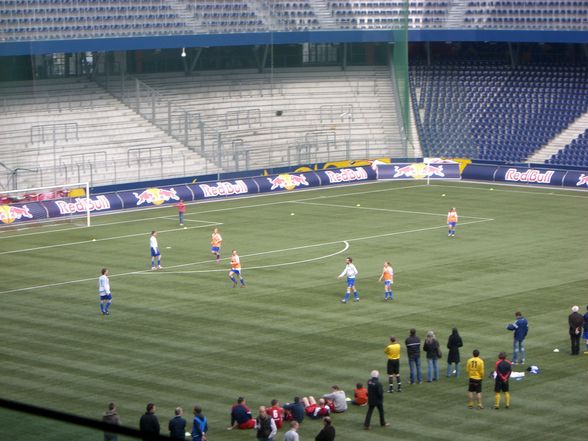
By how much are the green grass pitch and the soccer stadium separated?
0.12 m

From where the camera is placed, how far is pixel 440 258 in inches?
1767

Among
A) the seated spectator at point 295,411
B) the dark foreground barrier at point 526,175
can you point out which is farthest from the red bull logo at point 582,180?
the seated spectator at point 295,411

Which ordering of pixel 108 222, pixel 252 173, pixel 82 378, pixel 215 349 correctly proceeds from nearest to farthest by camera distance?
pixel 82 378
pixel 215 349
pixel 108 222
pixel 252 173

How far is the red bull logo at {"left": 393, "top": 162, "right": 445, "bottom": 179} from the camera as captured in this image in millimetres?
71375

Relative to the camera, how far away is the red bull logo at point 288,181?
66750 mm

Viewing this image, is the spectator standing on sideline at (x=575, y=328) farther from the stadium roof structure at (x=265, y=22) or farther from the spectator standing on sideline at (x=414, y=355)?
the stadium roof structure at (x=265, y=22)

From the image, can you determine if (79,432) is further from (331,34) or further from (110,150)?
(331,34)

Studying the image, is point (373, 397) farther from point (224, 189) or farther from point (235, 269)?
point (224, 189)

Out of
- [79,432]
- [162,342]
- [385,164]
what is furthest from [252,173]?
[79,432]

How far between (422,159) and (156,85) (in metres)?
18.0

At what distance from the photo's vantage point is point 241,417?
2302 cm

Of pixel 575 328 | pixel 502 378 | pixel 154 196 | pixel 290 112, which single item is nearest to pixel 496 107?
pixel 290 112

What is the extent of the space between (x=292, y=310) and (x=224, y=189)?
97.6ft

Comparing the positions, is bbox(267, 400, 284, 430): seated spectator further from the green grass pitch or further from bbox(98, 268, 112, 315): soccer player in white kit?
bbox(98, 268, 112, 315): soccer player in white kit
